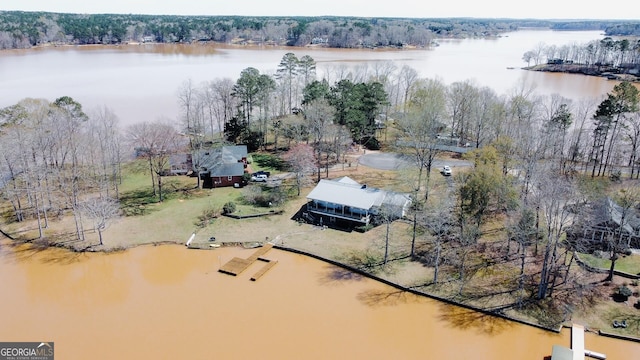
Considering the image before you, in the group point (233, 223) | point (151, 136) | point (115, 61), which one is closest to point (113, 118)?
point (151, 136)

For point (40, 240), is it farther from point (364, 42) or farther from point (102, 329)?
point (364, 42)

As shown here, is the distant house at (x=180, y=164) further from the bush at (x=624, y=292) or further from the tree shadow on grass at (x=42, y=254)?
the bush at (x=624, y=292)

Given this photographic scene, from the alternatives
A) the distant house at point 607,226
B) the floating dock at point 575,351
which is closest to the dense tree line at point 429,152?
the distant house at point 607,226

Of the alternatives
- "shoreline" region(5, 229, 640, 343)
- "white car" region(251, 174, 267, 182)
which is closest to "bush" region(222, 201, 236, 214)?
→ "shoreline" region(5, 229, 640, 343)

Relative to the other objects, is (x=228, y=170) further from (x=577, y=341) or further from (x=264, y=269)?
(x=577, y=341)

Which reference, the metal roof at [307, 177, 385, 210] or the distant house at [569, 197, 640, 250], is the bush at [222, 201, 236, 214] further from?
the distant house at [569, 197, 640, 250]
